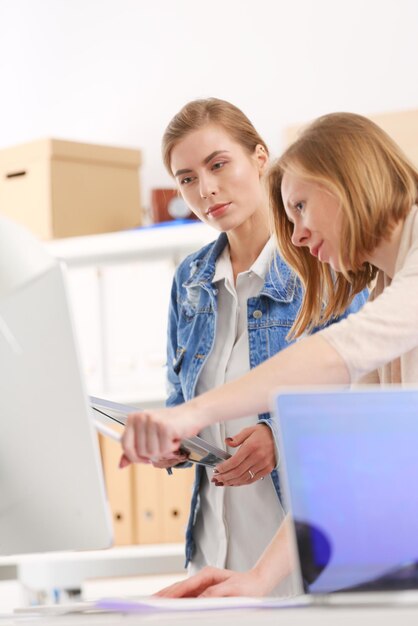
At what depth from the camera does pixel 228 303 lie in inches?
70.5

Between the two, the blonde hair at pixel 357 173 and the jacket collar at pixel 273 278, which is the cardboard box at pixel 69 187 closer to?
the jacket collar at pixel 273 278

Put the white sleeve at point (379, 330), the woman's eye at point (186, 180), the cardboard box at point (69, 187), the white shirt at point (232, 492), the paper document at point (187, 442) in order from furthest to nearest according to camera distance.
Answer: the cardboard box at point (69, 187) → the woman's eye at point (186, 180) → the white shirt at point (232, 492) → the paper document at point (187, 442) → the white sleeve at point (379, 330)

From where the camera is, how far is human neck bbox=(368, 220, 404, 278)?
1.25 m

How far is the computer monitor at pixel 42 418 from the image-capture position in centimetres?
87

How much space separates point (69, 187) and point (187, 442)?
6.01 ft

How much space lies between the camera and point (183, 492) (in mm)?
2697

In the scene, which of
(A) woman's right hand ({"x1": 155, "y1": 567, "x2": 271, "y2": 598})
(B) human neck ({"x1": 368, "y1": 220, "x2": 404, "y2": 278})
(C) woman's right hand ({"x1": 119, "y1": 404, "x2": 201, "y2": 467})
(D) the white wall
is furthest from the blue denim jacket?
(D) the white wall

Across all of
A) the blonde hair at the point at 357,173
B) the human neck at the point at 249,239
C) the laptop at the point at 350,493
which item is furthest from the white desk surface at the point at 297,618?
the human neck at the point at 249,239

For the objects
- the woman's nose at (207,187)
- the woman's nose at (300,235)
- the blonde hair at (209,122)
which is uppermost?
the blonde hair at (209,122)

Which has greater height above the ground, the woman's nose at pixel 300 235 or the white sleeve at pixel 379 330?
the woman's nose at pixel 300 235

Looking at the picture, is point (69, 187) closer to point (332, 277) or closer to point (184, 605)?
point (332, 277)

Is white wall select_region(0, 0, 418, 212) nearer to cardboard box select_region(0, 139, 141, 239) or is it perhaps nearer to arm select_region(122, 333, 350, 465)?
cardboard box select_region(0, 139, 141, 239)

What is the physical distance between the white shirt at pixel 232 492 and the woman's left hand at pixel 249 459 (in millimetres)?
113

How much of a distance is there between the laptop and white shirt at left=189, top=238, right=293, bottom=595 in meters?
0.83
